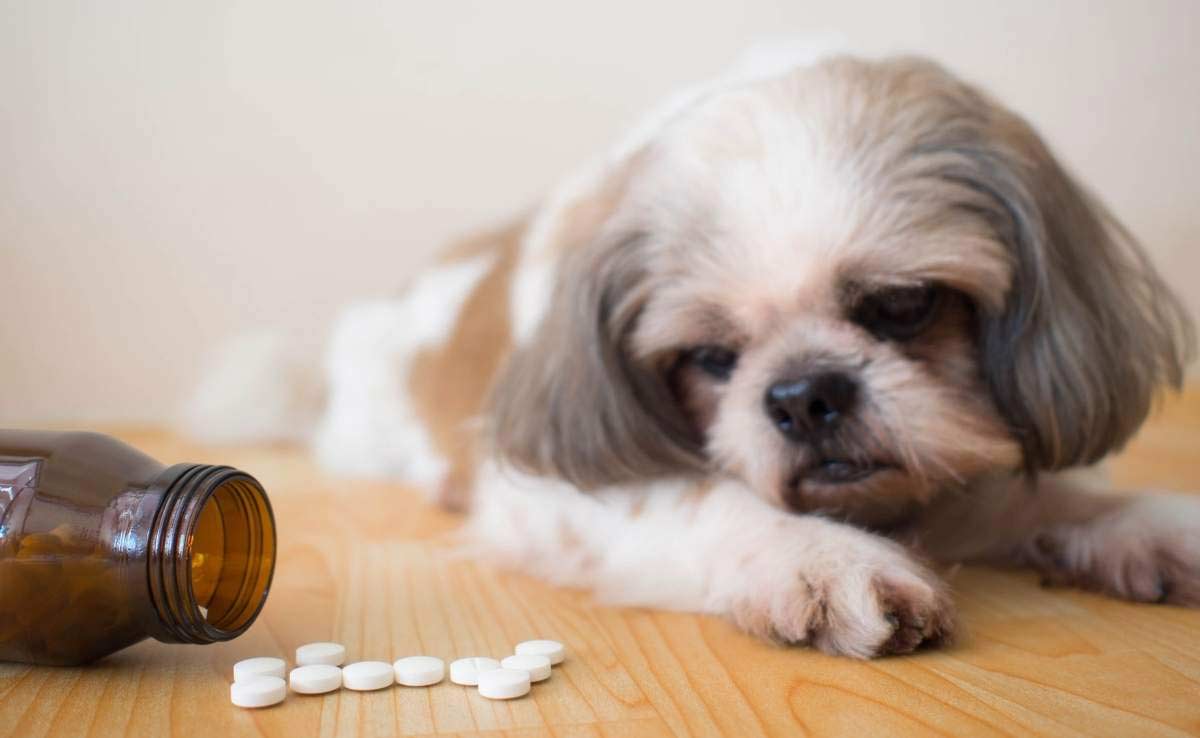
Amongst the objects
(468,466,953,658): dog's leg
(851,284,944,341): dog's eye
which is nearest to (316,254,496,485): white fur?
(468,466,953,658): dog's leg

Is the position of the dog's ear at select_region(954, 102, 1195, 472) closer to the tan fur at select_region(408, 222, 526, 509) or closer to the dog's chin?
the dog's chin

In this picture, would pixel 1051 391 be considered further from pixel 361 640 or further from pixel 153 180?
pixel 153 180

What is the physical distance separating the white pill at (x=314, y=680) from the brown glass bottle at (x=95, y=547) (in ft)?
0.34

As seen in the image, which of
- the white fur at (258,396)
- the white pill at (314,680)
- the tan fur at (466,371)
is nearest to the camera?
the white pill at (314,680)

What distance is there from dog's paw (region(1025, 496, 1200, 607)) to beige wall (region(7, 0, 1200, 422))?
242 cm

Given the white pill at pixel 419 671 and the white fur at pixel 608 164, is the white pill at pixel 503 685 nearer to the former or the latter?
the white pill at pixel 419 671

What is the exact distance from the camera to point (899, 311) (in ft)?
5.54

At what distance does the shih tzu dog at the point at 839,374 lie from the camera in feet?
5.28

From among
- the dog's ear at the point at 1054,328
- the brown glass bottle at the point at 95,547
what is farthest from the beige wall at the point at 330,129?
the brown glass bottle at the point at 95,547

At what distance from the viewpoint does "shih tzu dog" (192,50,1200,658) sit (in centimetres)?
161

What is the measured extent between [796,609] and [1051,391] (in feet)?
1.89

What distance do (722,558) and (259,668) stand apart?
66cm

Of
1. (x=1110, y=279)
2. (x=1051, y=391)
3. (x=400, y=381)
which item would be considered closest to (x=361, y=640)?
(x=1051, y=391)

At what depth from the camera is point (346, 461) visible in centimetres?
325
